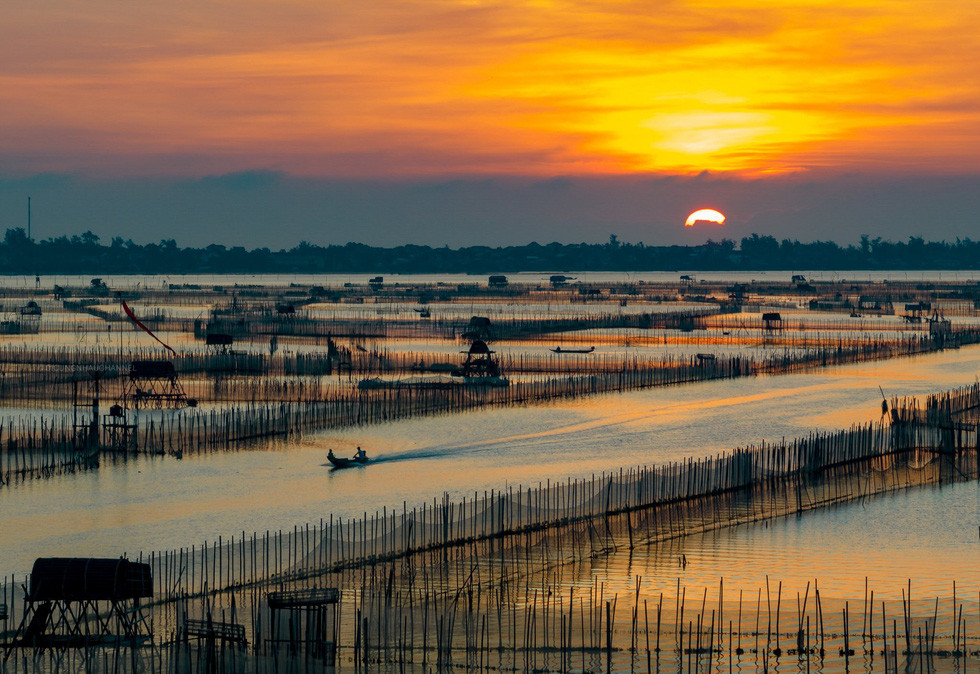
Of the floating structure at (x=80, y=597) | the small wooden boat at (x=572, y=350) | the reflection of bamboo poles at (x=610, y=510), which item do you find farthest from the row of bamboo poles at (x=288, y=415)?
the floating structure at (x=80, y=597)

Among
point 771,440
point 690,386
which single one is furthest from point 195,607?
point 690,386

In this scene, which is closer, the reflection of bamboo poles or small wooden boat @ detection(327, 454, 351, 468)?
the reflection of bamboo poles

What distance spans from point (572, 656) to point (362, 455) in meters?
18.3

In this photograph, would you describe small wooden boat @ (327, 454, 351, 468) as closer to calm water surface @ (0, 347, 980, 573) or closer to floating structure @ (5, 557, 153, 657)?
calm water surface @ (0, 347, 980, 573)

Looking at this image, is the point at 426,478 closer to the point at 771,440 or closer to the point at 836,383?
the point at 771,440

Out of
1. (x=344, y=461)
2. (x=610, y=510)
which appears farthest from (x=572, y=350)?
(x=610, y=510)

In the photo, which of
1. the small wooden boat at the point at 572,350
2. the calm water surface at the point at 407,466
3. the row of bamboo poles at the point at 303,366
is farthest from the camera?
the small wooden boat at the point at 572,350

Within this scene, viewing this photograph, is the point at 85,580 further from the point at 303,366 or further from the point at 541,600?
the point at 303,366

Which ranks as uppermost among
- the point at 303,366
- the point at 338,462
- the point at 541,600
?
the point at 303,366

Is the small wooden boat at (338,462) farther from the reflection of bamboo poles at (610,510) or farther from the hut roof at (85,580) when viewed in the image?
the hut roof at (85,580)

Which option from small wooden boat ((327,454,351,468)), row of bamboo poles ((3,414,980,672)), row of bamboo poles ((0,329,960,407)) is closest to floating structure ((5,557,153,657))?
row of bamboo poles ((3,414,980,672))

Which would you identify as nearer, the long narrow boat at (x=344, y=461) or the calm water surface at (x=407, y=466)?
the calm water surface at (x=407, y=466)

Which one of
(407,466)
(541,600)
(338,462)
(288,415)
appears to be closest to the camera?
(541,600)

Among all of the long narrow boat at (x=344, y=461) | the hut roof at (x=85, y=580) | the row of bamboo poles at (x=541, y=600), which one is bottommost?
the row of bamboo poles at (x=541, y=600)
